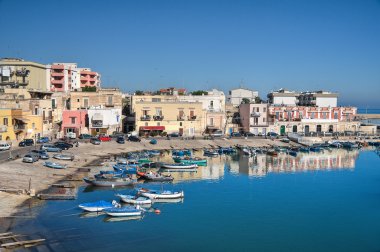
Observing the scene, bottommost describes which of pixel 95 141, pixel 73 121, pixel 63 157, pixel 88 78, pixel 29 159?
pixel 63 157

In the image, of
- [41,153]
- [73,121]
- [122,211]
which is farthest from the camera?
[73,121]

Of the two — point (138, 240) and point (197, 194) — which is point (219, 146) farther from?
point (138, 240)

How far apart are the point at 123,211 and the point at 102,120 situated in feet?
111

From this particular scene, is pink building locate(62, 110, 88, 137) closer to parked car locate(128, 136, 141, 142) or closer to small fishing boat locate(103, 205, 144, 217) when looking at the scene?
parked car locate(128, 136, 141, 142)

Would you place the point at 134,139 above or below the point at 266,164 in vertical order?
above

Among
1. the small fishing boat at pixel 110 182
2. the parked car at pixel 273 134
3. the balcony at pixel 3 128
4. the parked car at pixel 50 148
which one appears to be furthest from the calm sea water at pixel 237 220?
the parked car at pixel 273 134

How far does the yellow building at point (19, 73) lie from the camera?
59.9 m

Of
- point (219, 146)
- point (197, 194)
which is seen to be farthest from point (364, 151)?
point (197, 194)

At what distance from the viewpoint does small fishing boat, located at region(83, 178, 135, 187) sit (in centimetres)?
3369

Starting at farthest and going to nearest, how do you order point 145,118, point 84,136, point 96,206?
point 145,118
point 84,136
point 96,206

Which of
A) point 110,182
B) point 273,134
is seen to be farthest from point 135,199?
point 273,134

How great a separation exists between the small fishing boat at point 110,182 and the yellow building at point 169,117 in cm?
2720

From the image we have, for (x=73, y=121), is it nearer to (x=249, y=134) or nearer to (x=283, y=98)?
(x=249, y=134)

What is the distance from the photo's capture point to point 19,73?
60875 millimetres
